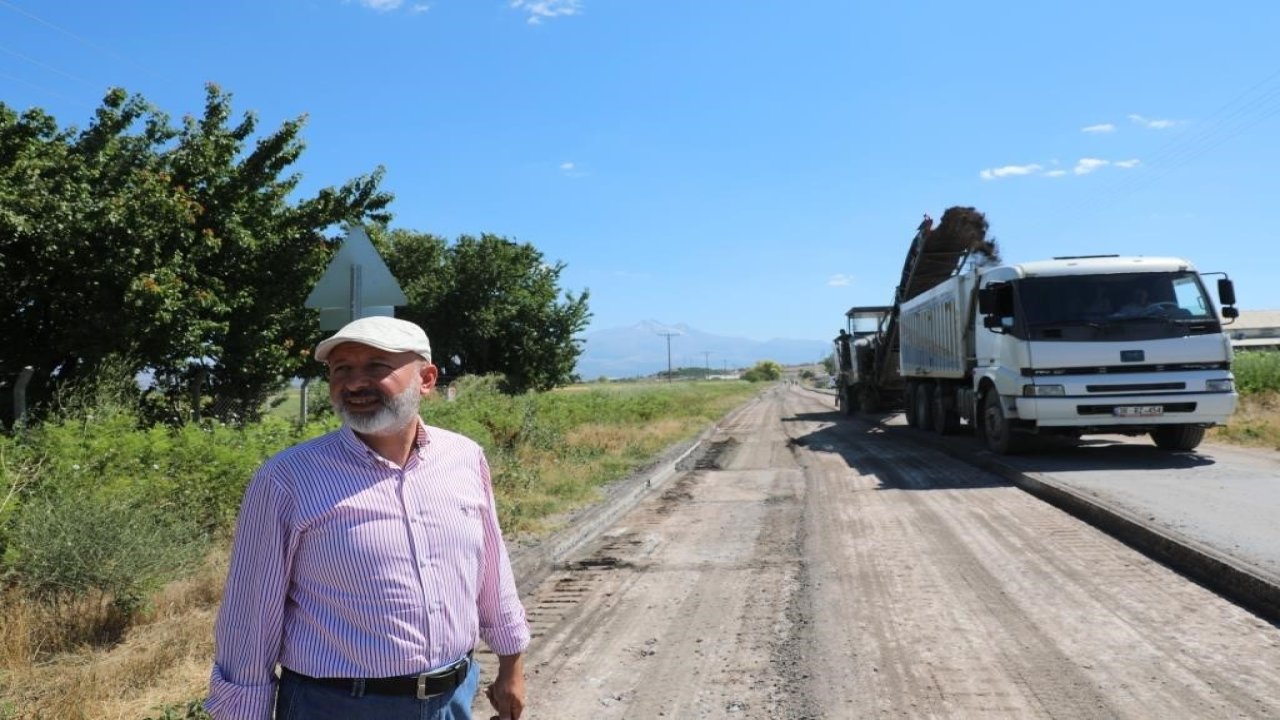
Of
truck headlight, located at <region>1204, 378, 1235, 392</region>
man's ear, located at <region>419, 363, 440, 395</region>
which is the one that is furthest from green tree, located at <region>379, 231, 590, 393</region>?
man's ear, located at <region>419, 363, 440, 395</region>

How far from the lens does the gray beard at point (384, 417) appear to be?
7.43ft

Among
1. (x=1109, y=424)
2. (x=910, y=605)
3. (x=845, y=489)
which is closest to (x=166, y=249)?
(x=845, y=489)

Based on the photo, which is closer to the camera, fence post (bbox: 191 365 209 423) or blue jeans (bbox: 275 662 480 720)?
blue jeans (bbox: 275 662 480 720)

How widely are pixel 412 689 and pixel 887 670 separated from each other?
10.1ft

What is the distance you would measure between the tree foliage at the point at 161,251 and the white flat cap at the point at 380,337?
10.3m

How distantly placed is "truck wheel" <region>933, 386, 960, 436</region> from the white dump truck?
13.6 feet

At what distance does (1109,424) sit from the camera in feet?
38.6

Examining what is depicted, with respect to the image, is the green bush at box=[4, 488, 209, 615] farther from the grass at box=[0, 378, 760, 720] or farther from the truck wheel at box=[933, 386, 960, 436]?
the truck wheel at box=[933, 386, 960, 436]

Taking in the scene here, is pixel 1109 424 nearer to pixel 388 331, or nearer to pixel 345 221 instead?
pixel 388 331

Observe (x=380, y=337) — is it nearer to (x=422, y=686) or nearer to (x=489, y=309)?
(x=422, y=686)

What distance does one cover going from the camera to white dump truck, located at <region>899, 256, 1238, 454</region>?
11.6 meters

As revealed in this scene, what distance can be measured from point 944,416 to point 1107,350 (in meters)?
5.91

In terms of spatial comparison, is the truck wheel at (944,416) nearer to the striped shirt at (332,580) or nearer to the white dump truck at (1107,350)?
the white dump truck at (1107,350)

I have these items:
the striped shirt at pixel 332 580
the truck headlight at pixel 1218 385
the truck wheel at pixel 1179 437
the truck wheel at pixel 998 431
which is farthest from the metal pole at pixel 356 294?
the truck wheel at pixel 1179 437
